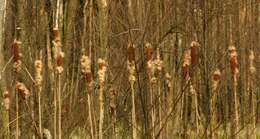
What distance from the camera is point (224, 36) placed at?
395cm

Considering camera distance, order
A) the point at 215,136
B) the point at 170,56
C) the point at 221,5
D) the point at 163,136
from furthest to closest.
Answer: the point at 221,5
the point at 170,56
the point at 215,136
the point at 163,136

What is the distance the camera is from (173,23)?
10.2 ft

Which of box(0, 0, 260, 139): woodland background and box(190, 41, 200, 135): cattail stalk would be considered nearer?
box(190, 41, 200, 135): cattail stalk

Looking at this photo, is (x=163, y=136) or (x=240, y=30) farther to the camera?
(x=240, y=30)

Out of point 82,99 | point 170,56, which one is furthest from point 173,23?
point 82,99

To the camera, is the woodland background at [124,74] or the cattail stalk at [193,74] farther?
the woodland background at [124,74]

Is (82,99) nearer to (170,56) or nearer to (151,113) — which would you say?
(170,56)

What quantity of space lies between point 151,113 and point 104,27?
36cm

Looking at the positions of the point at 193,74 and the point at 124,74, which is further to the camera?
the point at 124,74

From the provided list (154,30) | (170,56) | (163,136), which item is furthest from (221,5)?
(163,136)

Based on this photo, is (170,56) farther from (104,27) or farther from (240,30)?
(104,27)

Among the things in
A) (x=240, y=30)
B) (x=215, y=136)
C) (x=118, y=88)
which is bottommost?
(x=215, y=136)

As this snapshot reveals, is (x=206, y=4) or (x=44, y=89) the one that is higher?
(x=206, y=4)

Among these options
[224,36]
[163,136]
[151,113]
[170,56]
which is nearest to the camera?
[151,113]
